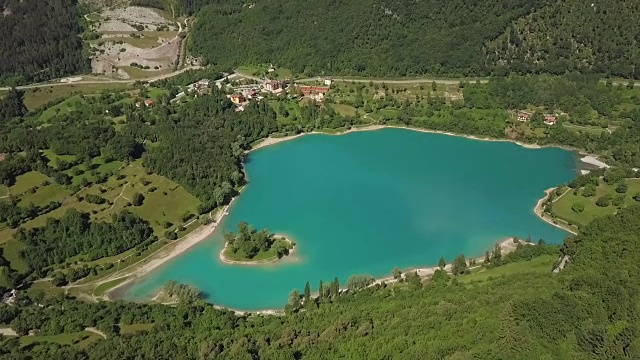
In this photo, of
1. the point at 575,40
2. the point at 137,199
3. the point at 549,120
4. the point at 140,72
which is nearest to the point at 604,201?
the point at 549,120

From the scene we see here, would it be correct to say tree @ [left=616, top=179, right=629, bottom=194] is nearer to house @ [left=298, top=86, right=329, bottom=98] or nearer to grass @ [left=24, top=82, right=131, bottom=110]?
house @ [left=298, top=86, right=329, bottom=98]

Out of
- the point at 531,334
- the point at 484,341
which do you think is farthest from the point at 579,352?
the point at 484,341

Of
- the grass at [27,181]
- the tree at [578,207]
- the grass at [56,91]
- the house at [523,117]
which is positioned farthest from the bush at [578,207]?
the grass at [56,91]

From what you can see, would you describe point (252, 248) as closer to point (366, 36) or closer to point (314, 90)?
point (314, 90)

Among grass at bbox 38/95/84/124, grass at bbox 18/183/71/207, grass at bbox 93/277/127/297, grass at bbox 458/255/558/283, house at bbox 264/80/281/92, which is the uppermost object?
house at bbox 264/80/281/92

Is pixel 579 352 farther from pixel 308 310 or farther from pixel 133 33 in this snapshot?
pixel 133 33

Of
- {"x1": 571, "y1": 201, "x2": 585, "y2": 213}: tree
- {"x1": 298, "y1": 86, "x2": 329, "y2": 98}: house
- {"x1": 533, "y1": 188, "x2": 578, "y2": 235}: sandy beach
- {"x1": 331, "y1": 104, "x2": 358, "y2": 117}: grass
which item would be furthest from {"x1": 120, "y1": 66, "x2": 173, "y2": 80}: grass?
{"x1": 571, "y1": 201, "x2": 585, "y2": 213}: tree
